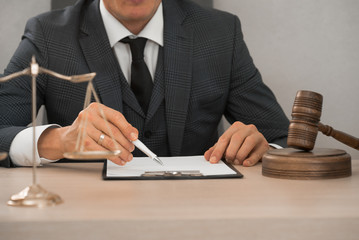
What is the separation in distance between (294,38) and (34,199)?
183cm

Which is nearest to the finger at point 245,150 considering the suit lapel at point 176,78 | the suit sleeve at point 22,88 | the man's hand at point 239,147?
the man's hand at point 239,147

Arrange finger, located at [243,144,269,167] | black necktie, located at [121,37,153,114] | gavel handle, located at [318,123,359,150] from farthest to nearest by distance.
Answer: black necktie, located at [121,37,153,114]
finger, located at [243,144,269,167]
gavel handle, located at [318,123,359,150]

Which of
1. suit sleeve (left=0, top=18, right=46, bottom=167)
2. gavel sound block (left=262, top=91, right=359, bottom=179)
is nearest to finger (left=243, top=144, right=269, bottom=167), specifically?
gavel sound block (left=262, top=91, right=359, bottom=179)

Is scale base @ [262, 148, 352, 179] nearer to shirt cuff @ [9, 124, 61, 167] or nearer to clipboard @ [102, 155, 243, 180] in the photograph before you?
clipboard @ [102, 155, 243, 180]

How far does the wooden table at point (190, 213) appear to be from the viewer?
70 centimetres

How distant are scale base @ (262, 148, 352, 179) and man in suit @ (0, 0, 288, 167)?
494 mm

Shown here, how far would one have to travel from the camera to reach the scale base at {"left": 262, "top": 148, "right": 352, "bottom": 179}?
3.35ft

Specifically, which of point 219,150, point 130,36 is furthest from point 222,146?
point 130,36

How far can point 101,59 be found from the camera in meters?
1.68

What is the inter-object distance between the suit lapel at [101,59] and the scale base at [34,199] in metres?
0.83

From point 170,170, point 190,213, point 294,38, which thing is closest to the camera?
point 190,213

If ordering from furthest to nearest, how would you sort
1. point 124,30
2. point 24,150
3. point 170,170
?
point 124,30, point 24,150, point 170,170

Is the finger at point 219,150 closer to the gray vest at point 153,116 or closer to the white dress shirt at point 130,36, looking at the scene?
the gray vest at point 153,116

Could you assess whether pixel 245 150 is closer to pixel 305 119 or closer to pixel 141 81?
pixel 305 119
